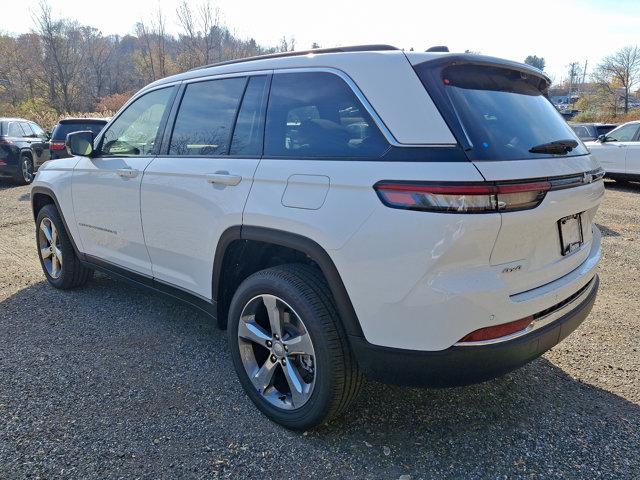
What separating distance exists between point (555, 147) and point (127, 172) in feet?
9.04

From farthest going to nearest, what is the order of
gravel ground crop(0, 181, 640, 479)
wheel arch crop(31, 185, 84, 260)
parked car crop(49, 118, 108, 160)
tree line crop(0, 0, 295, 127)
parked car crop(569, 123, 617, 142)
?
tree line crop(0, 0, 295, 127)
parked car crop(569, 123, 617, 142)
parked car crop(49, 118, 108, 160)
wheel arch crop(31, 185, 84, 260)
gravel ground crop(0, 181, 640, 479)

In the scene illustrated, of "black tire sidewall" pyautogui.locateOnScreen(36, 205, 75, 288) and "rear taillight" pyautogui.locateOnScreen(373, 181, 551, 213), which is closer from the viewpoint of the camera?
"rear taillight" pyautogui.locateOnScreen(373, 181, 551, 213)

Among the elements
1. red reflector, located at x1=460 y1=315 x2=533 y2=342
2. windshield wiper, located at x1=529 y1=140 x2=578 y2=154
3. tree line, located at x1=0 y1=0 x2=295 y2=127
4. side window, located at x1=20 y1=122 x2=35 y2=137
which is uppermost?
tree line, located at x1=0 y1=0 x2=295 y2=127

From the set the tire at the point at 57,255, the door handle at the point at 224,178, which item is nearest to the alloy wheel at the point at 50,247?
the tire at the point at 57,255

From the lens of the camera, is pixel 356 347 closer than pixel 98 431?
Yes

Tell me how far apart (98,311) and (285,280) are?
2516mm

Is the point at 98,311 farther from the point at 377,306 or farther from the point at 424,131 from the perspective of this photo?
the point at 424,131

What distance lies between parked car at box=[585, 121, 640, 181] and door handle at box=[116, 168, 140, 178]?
11.2m

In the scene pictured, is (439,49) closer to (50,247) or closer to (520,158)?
(520,158)

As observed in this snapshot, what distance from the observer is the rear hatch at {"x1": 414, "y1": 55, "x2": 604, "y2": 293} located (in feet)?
6.54

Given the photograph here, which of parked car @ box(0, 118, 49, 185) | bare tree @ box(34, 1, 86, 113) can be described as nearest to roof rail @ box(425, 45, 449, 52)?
parked car @ box(0, 118, 49, 185)

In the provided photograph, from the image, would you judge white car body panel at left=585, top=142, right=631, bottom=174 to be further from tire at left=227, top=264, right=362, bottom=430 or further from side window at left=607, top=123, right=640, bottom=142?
tire at left=227, top=264, right=362, bottom=430

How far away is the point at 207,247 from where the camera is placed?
2.87 metres

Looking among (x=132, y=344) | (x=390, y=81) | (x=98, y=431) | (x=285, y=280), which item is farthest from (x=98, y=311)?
(x=390, y=81)
